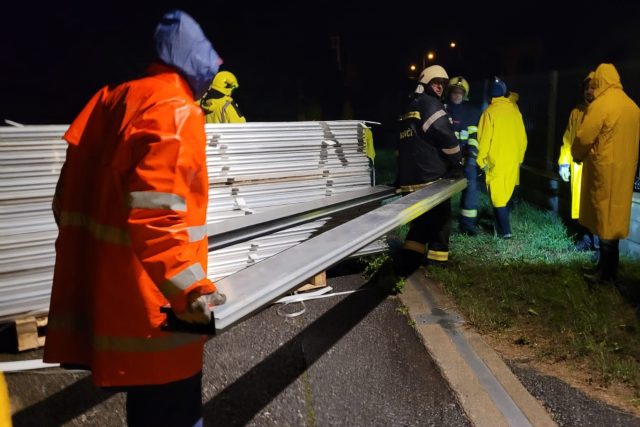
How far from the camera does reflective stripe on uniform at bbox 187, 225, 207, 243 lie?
5.38ft

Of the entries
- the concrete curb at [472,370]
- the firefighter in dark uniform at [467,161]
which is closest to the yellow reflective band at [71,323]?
the concrete curb at [472,370]

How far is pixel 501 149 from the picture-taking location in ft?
20.8

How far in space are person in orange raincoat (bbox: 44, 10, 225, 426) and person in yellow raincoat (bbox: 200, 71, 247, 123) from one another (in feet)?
14.6

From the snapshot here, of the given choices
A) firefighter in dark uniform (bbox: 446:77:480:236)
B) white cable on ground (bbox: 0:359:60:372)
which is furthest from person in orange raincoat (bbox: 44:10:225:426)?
firefighter in dark uniform (bbox: 446:77:480:236)

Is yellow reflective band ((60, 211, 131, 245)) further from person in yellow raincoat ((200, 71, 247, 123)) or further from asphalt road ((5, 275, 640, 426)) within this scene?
person in yellow raincoat ((200, 71, 247, 123))

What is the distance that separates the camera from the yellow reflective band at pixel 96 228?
1659 mm

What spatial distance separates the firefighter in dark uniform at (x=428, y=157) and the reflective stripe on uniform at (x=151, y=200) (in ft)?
12.3

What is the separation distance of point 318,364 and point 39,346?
2.02 metres

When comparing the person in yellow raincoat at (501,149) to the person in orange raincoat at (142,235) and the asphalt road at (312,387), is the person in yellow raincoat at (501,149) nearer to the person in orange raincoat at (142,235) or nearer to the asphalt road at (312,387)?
the asphalt road at (312,387)

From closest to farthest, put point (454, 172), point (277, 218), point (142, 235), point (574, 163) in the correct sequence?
point (142, 235), point (277, 218), point (454, 172), point (574, 163)

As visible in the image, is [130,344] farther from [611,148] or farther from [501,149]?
[501,149]

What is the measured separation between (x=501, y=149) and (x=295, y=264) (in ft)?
16.2

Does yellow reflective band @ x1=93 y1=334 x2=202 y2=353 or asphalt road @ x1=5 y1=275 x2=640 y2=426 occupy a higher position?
yellow reflective band @ x1=93 y1=334 x2=202 y2=353

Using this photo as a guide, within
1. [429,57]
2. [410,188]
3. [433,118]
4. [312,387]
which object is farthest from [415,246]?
[429,57]
